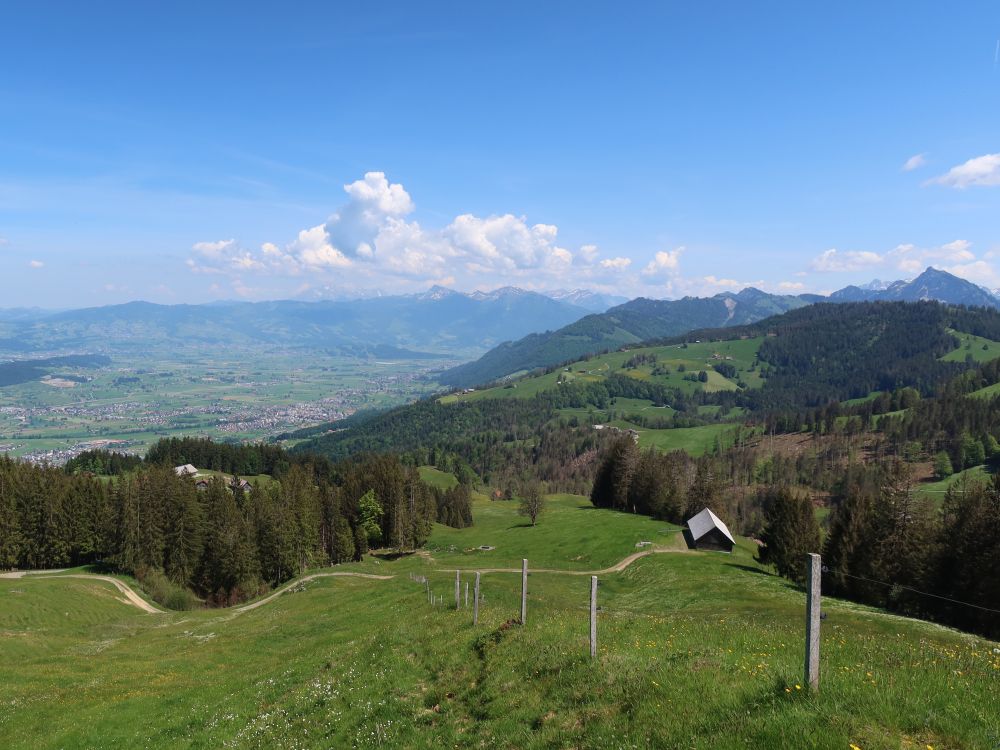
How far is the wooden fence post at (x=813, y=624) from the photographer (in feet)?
33.0

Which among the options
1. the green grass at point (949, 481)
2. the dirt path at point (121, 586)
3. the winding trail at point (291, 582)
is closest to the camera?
the dirt path at point (121, 586)

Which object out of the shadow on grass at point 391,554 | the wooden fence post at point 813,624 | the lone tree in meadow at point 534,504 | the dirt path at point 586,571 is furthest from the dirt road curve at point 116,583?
the wooden fence post at point 813,624

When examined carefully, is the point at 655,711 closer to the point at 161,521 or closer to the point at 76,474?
the point at 161,521

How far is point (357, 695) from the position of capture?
18547 millimetres

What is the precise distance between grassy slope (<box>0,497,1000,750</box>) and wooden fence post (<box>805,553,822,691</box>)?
0.37 meters

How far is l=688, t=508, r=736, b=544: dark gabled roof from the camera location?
81.6m

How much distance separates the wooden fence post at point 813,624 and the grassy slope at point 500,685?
0.37 meters

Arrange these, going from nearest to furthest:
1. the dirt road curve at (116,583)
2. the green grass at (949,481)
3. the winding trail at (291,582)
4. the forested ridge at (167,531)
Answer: the dirt road curve at (116,583)
the winding trail at (291,582)
the forested ridge at (167,531)
the green grass at (949,481)

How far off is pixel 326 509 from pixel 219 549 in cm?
1957

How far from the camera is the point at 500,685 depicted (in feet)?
52.3

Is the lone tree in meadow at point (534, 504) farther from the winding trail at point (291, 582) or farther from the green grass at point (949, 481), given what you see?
the green grass at point (949, 481)

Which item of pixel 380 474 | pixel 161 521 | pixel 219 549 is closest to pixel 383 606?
pixel 219 549

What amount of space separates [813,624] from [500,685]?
9.50 m

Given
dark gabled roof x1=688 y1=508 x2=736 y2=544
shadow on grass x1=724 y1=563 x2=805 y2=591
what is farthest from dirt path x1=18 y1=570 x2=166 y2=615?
dark gabled roof x1=688 y1=508 x2=736 y2=544
